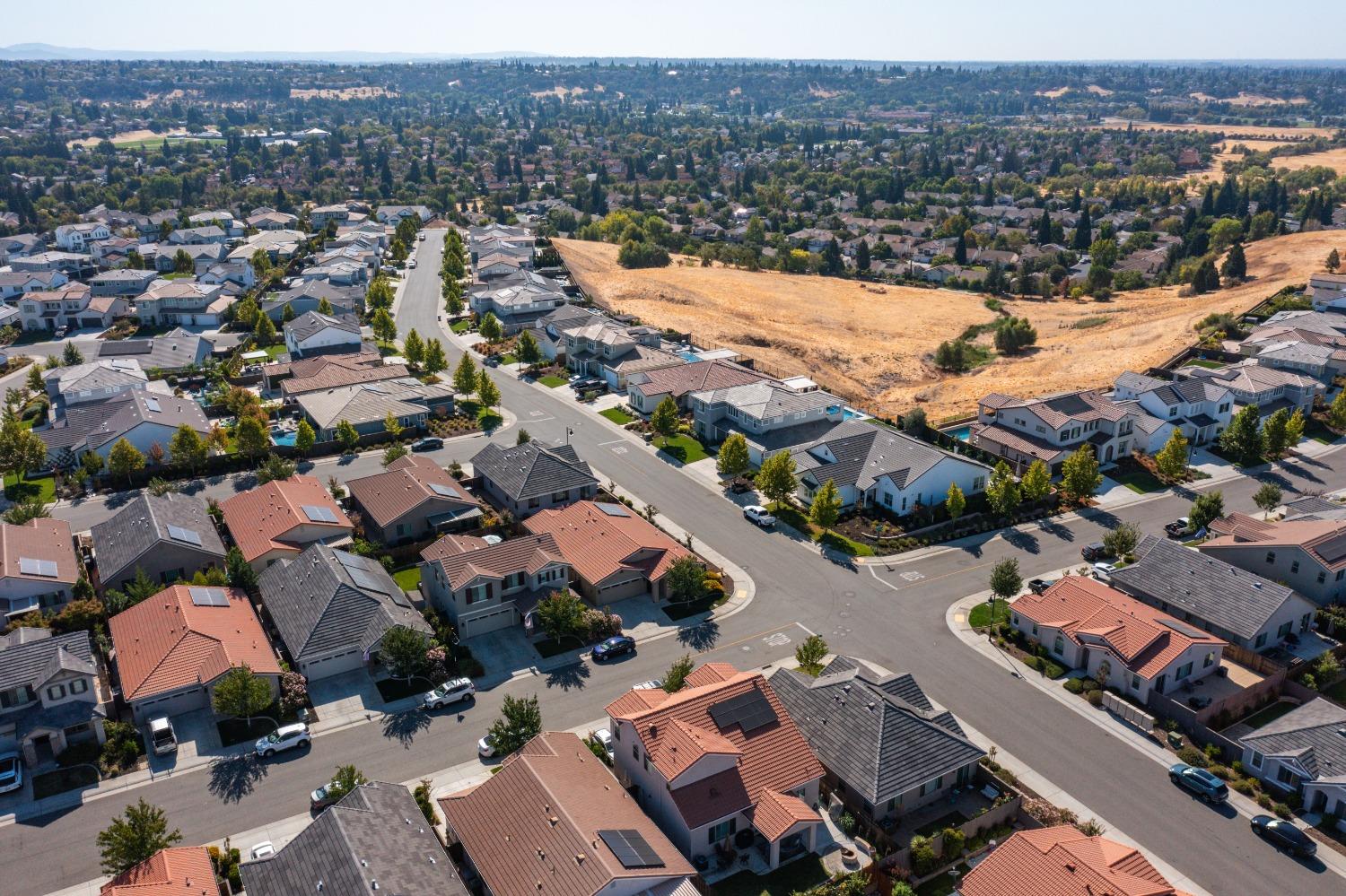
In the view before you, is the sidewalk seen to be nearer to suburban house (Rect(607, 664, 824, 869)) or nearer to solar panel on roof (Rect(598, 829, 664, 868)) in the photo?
suburban house (Rect(607, 664, 824, 869))

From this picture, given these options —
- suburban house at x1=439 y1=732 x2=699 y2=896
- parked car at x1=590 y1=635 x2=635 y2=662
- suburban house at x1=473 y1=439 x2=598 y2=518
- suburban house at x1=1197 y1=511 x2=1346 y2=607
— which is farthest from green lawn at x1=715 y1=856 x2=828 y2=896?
suburban house at x1=1197 y1=511 x2=1346 y2=607

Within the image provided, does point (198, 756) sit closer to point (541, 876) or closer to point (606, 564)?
point (541, 876)

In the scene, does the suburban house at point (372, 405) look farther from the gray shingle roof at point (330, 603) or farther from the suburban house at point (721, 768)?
the suburban house at point (721, 768)

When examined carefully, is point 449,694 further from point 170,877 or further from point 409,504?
point 409,504

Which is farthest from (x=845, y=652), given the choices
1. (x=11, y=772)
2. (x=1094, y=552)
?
(x=11, y=772)

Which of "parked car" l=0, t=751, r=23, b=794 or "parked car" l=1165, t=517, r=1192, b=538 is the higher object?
"parked car" l=1165, t=517, r=1192, b=538

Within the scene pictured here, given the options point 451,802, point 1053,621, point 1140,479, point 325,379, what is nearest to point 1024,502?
point 1140,479
